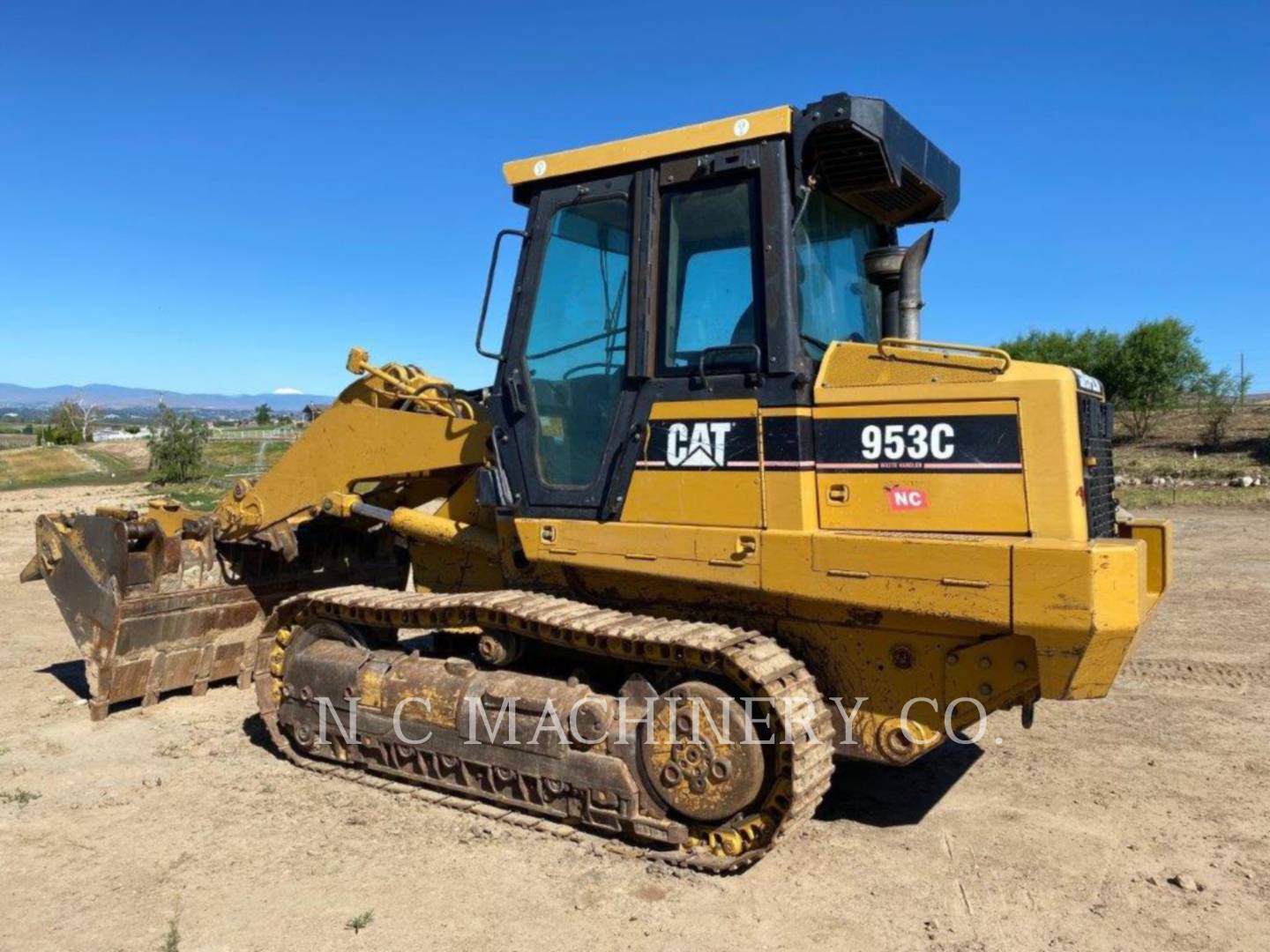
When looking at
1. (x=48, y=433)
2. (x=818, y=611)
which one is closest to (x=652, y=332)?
(x=818, y=611)

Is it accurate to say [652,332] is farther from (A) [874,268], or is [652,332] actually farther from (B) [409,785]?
(B) [409,785]

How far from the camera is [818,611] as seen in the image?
4551 mm

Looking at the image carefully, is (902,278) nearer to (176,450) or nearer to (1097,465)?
(1097,465)

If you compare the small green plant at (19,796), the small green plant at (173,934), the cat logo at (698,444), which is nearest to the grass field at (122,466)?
the small green plant at (19,796)

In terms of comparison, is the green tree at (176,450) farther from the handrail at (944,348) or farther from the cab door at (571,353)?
the handrail at (944,348)

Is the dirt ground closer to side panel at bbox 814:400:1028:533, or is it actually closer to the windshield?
side panel at bbox 814:400:1028:533

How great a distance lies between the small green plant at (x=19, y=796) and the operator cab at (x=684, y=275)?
297cm

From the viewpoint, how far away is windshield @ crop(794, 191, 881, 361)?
4.75 meters

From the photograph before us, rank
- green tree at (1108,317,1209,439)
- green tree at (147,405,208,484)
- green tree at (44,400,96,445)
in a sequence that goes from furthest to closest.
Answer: green tree at (44,400,96,445) < green tree at (1108,317,1209,439) < green tree at (147,405,208,484)

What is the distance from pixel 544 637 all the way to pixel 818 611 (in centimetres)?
135

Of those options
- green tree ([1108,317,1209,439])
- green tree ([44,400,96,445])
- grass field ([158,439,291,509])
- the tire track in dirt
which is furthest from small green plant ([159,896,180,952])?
green tree ([44,400,96,445])

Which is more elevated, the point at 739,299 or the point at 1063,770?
the point at 739,299

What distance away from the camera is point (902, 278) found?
16.5 feet

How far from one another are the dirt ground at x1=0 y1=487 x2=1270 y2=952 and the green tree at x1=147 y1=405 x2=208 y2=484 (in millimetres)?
22629
